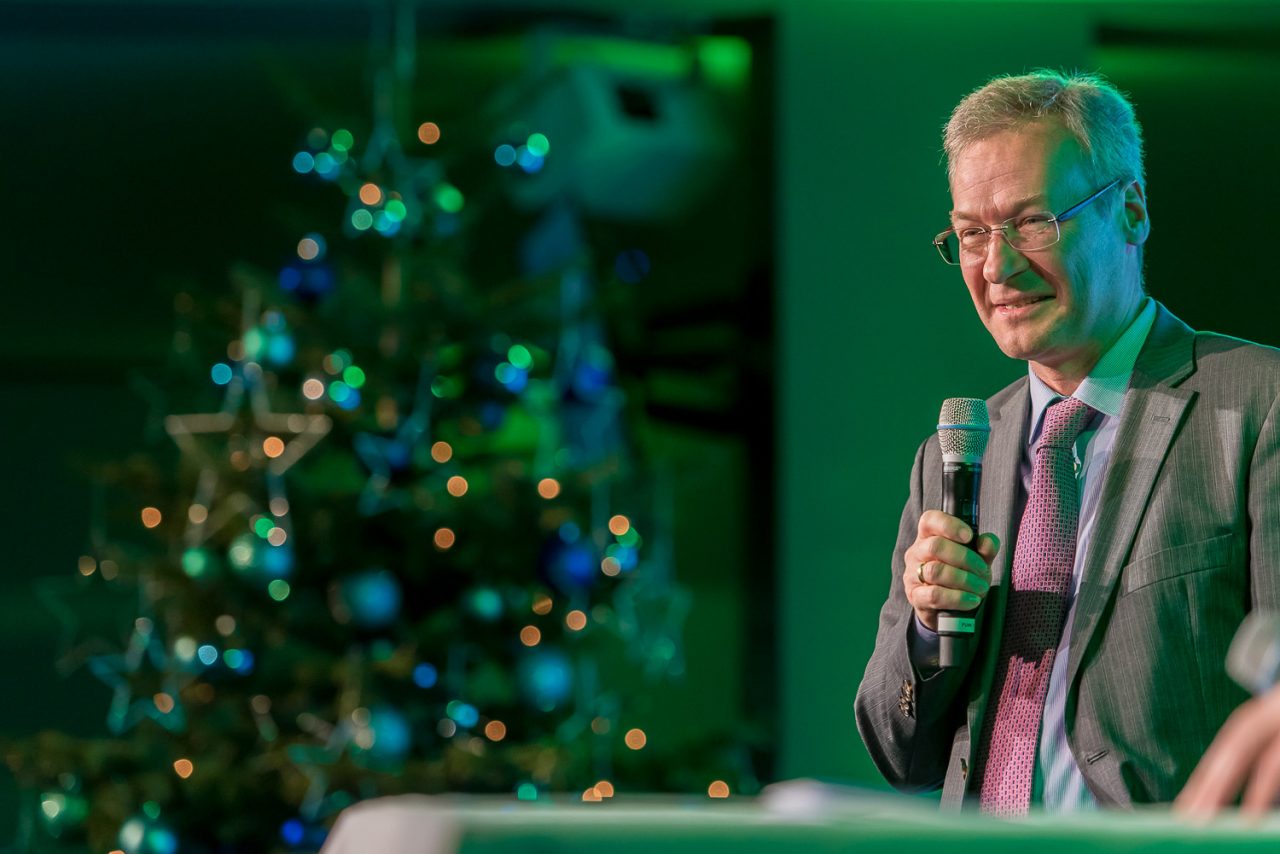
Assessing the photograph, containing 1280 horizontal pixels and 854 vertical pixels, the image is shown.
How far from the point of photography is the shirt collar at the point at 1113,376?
2059 mm

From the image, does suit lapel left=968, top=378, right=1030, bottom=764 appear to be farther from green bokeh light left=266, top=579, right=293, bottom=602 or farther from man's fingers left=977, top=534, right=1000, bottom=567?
green bokeh light left=266, top=579, right=293, bottom=602

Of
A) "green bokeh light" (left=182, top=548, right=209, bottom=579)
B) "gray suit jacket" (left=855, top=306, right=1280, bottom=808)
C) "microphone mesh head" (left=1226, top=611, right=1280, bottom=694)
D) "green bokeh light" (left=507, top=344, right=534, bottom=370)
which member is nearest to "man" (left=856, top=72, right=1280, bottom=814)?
"gray suit jacket" (left=855, top=306, right=1280, bottom=808)

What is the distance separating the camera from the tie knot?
206cm

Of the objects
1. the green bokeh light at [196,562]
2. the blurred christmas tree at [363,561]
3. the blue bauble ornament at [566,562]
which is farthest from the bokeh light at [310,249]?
the blue bauble ornament at [566,562]

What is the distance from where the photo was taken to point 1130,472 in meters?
1.95

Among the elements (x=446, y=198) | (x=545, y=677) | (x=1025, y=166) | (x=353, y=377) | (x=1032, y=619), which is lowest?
(x=545, y=677)

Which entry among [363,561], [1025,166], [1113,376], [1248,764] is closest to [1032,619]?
[1113,376]

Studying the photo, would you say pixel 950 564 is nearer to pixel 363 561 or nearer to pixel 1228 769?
pixel 1228 769

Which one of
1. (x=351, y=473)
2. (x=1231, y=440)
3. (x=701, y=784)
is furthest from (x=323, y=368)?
(x=1231, y=440)

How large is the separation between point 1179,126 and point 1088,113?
3.32 m

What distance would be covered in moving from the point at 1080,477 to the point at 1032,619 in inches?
8.3

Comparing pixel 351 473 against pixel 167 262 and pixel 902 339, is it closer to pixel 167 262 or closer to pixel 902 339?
pixel 167 262

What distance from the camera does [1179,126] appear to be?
514 centimetres

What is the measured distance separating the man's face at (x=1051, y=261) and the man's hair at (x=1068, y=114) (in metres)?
0.01
